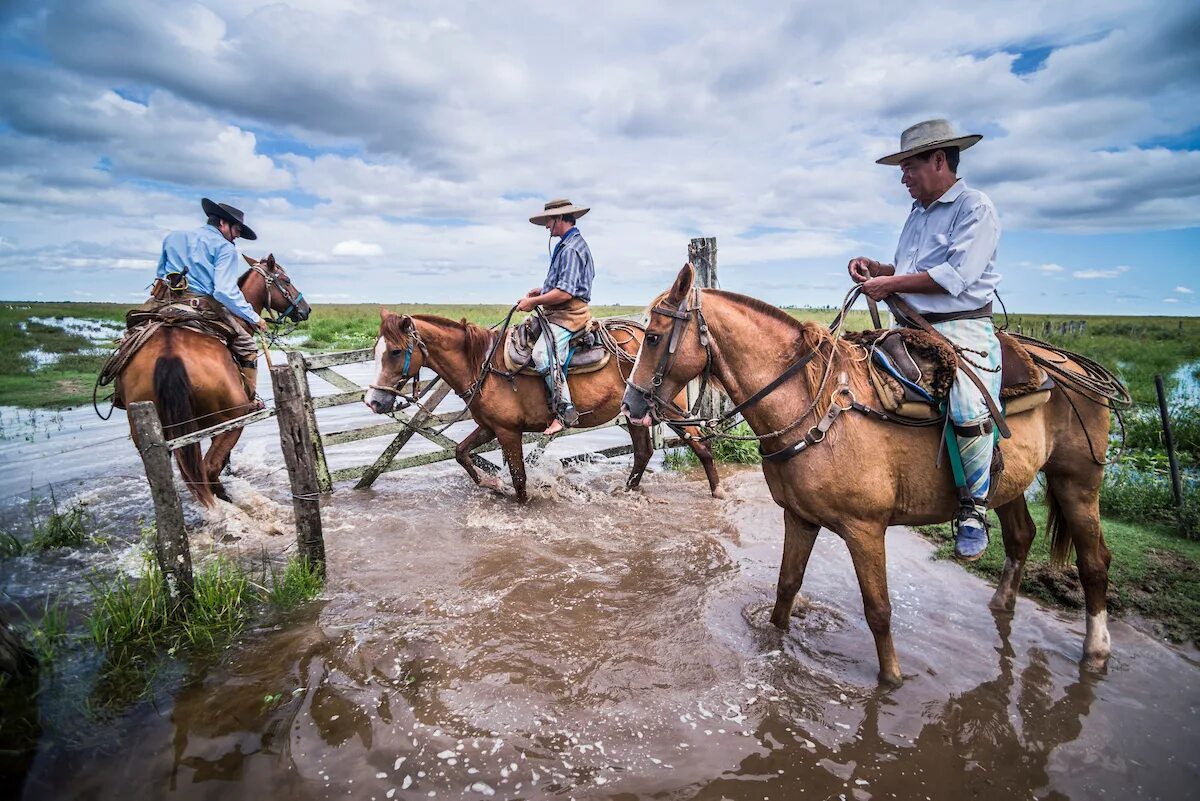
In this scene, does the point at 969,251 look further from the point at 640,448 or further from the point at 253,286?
the point at 253,286

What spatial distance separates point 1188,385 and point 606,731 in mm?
19708

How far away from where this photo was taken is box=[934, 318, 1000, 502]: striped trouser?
335 centimetres

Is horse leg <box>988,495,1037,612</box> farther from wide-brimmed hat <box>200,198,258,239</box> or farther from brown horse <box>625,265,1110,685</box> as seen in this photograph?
wide-brimmed hat <box>200,198,258,239</box>

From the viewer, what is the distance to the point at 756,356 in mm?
3617

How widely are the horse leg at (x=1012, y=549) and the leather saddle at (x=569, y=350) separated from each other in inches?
178

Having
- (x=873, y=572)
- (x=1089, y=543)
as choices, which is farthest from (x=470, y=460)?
(x=1089, y=543)

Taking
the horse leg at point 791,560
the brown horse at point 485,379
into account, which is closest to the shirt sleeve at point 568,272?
the brown horse at point 485,379

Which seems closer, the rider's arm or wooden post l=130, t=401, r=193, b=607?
the rider's arm

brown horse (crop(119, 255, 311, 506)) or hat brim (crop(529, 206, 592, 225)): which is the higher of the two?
hat brim (crop(529, 206, 592, 225))

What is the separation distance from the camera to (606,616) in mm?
4641

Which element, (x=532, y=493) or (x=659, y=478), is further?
(x=659, y=478)

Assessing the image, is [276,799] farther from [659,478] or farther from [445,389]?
[659,478]

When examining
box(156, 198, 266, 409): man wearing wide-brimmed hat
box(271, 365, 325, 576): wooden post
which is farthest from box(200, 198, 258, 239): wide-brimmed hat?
box(271, 365, 325, 576): wooden post

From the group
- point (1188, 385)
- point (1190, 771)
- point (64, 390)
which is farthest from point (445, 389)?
point (1188, 385)
